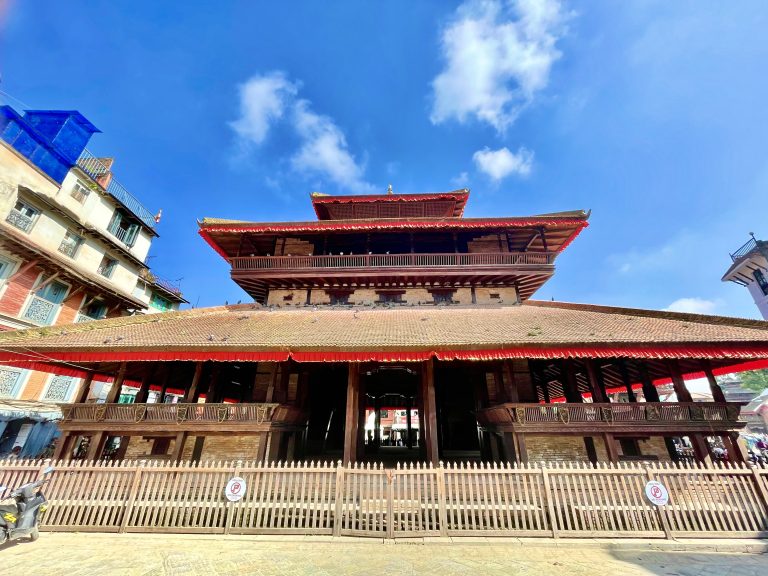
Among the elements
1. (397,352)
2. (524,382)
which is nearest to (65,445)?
(397,352)

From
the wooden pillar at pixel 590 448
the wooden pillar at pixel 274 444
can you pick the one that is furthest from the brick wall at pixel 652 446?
the wooden pillar at pixel 274 444

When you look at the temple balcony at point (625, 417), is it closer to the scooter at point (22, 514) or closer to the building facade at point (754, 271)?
the scooter at point (22, 514)

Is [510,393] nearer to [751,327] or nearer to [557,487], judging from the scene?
[557,487]

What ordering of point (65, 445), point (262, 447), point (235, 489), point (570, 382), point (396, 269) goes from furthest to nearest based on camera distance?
point (396, 269), point (570, 382), point (65, 445), point (262, 447), point (235, 489)

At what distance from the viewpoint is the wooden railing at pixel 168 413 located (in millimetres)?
8961

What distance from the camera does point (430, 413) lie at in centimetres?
866

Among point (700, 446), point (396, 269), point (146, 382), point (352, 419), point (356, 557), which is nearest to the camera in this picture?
point (356, 557)

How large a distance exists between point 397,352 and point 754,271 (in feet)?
127

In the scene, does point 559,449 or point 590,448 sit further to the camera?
point 559,449

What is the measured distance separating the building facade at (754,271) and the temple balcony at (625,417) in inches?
1130

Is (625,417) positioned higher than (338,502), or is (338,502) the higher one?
(625,417)

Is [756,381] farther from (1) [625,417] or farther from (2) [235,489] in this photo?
(2) [235,489]

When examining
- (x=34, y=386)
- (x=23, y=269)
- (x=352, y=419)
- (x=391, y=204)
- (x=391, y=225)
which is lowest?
(x=352, y=419)

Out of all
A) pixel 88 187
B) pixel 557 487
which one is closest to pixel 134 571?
pixel 557 487
